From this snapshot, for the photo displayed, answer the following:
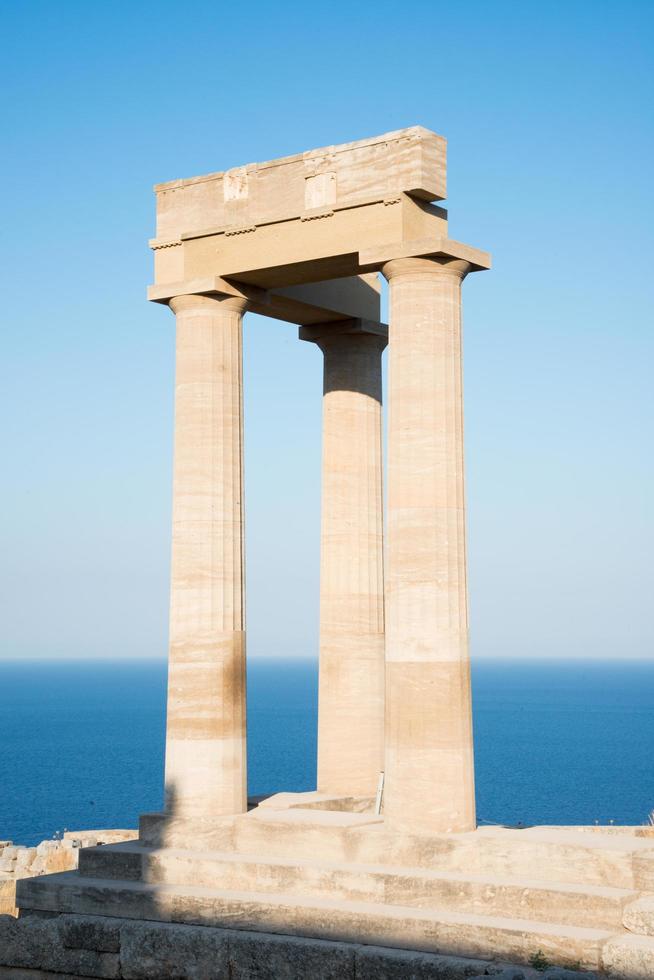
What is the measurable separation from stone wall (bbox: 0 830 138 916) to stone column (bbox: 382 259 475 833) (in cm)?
1393

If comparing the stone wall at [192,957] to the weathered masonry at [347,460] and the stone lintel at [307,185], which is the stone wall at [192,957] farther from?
the stone lintel at [307,185]

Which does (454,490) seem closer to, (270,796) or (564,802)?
(270,796)

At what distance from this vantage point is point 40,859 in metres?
41.6

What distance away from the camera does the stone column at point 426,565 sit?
26891 mm

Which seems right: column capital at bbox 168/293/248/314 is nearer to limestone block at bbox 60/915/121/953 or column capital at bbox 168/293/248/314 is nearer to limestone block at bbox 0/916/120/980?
limestone block at bbox 60/915/121/953

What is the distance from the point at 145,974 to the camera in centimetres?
2588

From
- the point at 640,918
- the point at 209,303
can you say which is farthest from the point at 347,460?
the point at 640,918

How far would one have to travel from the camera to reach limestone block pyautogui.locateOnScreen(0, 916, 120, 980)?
2664 cm

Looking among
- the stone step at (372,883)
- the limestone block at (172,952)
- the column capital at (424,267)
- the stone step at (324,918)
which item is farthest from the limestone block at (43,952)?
the column capital at (424,267)

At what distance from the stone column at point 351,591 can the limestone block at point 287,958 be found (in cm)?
872

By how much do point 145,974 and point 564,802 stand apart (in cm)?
9269

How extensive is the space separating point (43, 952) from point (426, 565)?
400 inches

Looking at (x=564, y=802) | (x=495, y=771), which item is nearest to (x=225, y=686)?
(x=564, y=802)

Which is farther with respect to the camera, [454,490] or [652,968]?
[454,490]
